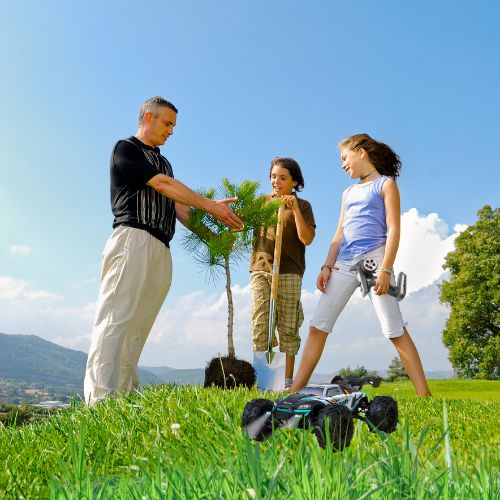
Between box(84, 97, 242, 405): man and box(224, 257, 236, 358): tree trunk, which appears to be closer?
box(84, 97, 242, 405): man

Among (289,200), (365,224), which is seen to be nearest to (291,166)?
(289,200)

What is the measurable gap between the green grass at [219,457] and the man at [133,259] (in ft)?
1.75

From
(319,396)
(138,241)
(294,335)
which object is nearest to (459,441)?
(319,396)

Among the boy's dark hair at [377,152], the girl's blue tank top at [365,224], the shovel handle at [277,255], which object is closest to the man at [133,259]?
the girl's blue tank top at [365,224]

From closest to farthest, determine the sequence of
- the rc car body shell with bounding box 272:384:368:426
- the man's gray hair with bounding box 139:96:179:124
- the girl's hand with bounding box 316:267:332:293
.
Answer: the rc car body shell with bounding box 272:384:368:426 → the man's gray hair with bounding box 139:96:179:124 → the girl's hand with bounding box 316:267:332:293

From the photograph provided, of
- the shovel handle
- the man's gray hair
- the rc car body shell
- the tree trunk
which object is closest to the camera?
the rc car body shell

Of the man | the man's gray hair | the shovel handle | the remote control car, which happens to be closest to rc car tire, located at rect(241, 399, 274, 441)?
the remote control car

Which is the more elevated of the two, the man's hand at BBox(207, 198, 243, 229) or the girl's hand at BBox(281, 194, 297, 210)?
the girl's hand at BBox(281, 194, 297, 210)

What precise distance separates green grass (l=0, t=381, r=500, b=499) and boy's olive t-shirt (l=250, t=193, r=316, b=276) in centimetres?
220

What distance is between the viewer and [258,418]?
2.20 metres

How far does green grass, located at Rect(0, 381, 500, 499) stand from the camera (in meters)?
1.75

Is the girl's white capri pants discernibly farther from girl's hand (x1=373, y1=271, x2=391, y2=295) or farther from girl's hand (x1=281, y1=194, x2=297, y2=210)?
girl's hand (x1=281, y1=194, x2=297, y2=210)

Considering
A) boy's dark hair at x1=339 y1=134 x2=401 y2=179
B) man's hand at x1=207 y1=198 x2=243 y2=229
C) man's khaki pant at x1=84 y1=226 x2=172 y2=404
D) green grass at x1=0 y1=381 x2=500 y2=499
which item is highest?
boy's dark hair at x1=339 y1=134 x2=401 y2=179

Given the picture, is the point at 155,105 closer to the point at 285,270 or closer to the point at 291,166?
the point at 291,166
